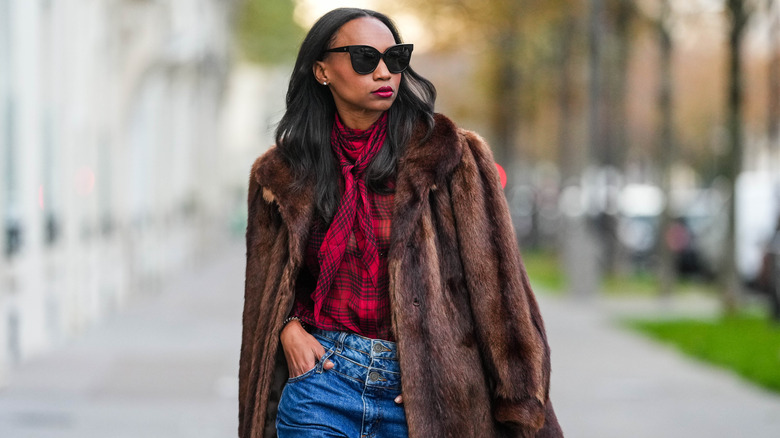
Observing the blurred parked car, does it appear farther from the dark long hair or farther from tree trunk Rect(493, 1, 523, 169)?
tree trunk Rect(493, 1, 523, 169)

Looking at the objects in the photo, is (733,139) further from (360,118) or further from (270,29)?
(270,29)

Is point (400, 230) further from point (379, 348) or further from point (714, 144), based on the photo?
point (714, 144)

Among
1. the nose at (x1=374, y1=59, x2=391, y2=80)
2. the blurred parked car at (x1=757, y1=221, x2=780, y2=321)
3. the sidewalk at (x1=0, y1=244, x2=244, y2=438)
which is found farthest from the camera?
the blurred parked car at (x1=757, y1=221, x2=780, y2=321)

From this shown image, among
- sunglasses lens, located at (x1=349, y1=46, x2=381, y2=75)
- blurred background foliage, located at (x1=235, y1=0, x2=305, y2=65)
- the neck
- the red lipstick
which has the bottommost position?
the neck

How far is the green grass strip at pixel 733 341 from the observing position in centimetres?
1066

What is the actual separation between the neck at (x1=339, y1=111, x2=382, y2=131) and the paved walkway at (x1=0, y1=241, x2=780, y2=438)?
15.3 feet

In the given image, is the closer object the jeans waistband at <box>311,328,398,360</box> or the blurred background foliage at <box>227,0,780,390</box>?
the jeans waistband at <box>311,328,398,360</box>

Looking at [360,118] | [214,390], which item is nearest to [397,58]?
[360,118]

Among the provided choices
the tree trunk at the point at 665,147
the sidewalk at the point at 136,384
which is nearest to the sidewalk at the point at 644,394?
the sidewalk at the point at 136,384

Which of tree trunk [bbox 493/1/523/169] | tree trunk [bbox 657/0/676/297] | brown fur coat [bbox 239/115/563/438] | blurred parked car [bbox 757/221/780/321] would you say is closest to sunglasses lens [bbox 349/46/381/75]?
brown fur coat [bbox 239/115/563/438]

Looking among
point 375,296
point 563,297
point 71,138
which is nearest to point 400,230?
point 375,296

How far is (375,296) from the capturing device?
10.6 ft

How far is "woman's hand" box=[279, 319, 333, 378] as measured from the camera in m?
3.21

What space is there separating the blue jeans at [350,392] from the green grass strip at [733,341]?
283 inches
